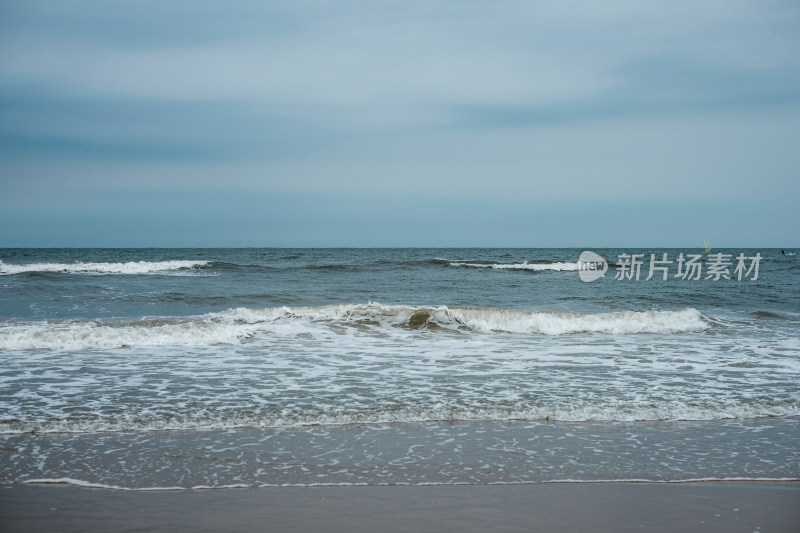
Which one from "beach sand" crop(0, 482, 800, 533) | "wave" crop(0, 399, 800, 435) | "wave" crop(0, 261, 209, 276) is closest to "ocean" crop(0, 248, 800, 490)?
"wave" crop(0, 399, 800, 435)

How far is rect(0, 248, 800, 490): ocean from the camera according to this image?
15.1 feet

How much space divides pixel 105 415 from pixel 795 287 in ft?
88.1

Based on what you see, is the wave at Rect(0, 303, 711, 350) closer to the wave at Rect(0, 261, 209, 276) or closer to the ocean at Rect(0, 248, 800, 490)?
the ocean at Rect(0, 248, 800, 490)

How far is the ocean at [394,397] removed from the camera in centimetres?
462

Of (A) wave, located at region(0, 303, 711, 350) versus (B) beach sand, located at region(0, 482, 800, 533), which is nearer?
(B) beach sand, located at region(0, 482, 800, 533)

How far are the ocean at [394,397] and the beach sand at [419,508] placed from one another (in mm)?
Result: 195

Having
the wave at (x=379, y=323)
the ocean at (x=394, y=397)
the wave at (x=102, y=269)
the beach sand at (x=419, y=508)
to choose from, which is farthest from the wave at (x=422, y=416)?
the wave at (x=102, y=269)

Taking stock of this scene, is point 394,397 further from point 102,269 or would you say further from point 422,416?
point 102,269

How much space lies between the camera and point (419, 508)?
149 inches

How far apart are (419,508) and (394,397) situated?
2979 mm

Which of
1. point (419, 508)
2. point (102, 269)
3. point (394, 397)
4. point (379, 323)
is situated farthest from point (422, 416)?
point (102, 269)

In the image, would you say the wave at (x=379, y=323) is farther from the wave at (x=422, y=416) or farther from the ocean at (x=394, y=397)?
the wave at (x=422, y=416)

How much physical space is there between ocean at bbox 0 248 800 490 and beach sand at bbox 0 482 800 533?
20 centimetres

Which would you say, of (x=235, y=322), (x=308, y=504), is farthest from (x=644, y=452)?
(x=235, y=322)
